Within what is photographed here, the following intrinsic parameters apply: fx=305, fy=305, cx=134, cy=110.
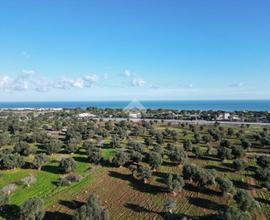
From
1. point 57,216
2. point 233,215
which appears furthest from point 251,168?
point 57,216

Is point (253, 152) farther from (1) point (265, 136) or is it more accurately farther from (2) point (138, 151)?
(2) point (138, 151)

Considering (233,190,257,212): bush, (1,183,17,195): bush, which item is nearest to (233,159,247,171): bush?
(233,190,257,212): bush

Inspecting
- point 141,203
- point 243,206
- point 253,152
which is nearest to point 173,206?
point 141,203

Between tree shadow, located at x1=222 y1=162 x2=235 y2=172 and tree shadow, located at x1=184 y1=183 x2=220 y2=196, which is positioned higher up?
tree shadow, located at x1=222 y1=162 x2=235 y2=172

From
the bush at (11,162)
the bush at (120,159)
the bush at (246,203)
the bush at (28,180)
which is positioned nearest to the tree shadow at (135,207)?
the bush at (246,203)

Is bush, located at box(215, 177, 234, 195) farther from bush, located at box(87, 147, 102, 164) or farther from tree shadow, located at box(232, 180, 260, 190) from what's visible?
bush, located at box(87, 147, 102, 164)

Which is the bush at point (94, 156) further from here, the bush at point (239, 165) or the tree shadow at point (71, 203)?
the bush at point (239, 165)
